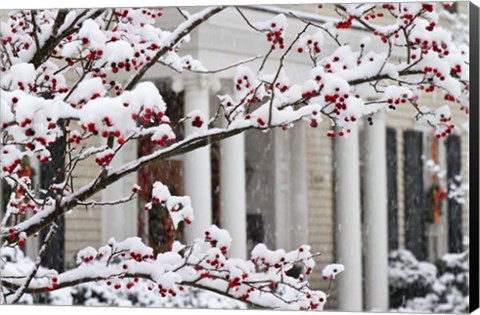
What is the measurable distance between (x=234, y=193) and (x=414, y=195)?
1.28m

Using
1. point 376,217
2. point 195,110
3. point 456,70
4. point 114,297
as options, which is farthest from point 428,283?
point 195,110

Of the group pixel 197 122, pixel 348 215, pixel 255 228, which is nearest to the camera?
pixel 197 122

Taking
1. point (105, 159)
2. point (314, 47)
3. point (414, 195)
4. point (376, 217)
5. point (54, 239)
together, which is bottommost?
point (54, 239)

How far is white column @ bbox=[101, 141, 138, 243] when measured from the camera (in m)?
6.29

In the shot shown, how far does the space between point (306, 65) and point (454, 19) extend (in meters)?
0.78

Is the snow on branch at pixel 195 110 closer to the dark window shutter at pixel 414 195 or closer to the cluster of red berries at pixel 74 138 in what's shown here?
the cluster of red berries at pixel 74 138

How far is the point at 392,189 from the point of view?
21.6 ft

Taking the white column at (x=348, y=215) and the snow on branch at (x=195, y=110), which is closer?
the snow on branch at (x=195, y=110)

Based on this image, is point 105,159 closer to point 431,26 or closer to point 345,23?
point 345,23

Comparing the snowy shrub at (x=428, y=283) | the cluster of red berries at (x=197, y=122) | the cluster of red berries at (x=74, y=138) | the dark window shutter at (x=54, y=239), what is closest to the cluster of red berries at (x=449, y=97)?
the snowy shrub at (x=428, y=283)

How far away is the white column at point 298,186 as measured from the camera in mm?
6848

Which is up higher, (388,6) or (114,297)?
(388,6)

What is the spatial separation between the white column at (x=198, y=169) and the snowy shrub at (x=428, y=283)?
3.78 feet

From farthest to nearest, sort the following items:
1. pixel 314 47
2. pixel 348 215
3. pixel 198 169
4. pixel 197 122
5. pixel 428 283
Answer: pixel 348 215
pixel 198 169
pixel 428 283
pixel 314 47
pixel 197 122
